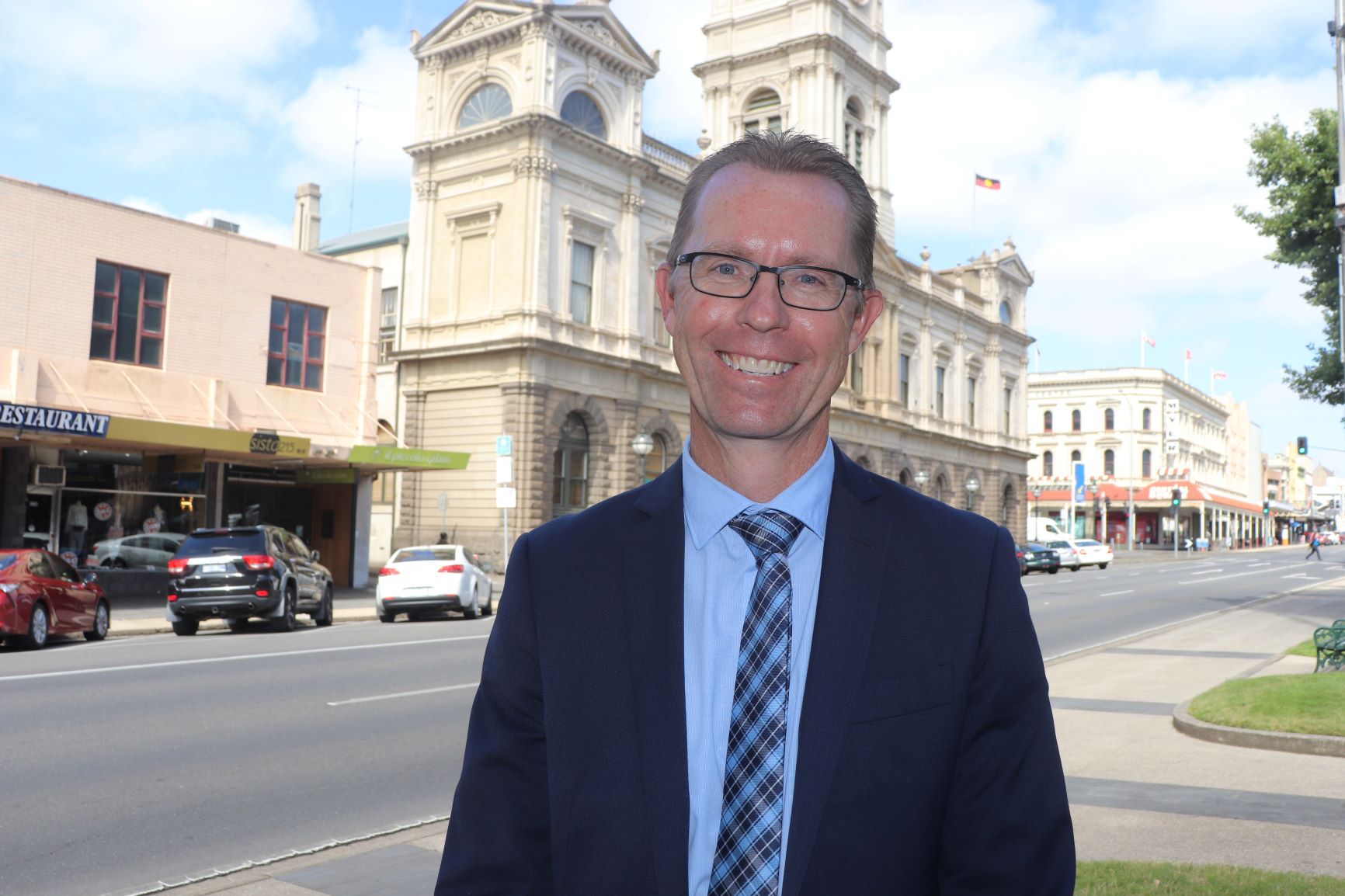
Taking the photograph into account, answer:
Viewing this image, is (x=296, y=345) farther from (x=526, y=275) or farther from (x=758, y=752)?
(x=758, y=752)

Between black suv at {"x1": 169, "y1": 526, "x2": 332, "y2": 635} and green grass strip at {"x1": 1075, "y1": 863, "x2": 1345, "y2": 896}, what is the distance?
16061 mm

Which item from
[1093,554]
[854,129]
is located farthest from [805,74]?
[1093,554]

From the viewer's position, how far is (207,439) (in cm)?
2445

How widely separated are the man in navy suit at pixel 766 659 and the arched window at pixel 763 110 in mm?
51270

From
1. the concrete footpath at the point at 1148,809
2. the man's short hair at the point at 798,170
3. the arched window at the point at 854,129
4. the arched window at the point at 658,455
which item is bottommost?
the concrete footpath at the point at 1148,809

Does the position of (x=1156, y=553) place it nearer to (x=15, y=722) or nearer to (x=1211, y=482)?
(x=1211, y=482)

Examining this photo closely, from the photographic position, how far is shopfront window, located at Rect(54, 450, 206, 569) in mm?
24766

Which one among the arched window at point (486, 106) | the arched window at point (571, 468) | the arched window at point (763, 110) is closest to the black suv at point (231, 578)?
the arched window at point (571, 468)

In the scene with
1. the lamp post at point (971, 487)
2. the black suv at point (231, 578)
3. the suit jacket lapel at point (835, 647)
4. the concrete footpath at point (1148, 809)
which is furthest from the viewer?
the lamp post at point (971, 487)

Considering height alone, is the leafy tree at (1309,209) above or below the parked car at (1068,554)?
above

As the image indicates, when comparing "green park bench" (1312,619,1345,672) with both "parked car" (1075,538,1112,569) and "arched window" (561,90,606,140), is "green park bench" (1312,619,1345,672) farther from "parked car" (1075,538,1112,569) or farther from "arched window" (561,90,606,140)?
"parked car" (1075,538,1112,569)

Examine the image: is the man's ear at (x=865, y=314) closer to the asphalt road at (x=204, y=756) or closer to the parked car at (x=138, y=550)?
the asphalt road at (x=204, y=756)

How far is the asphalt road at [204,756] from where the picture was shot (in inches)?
262

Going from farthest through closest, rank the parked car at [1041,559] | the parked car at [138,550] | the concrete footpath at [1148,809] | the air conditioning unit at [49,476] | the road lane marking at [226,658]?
the parked car at [1041,559] < the parked car at [138,550] < the air conditioning unit at [49,476] < the road lane marking at [226,658] < the concrete footpath at [1148,809]
